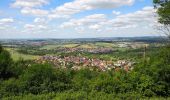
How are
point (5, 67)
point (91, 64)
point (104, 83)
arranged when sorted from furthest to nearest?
1. point (91, 64)
2. point (5, 67)
3. point (104, 83)

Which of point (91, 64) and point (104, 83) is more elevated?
point (104, 83)

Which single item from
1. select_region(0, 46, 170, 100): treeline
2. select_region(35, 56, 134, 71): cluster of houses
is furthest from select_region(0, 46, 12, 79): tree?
select_region(35, 56, 134, 71): cluster of houses

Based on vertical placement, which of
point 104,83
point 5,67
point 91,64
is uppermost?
point 5,67

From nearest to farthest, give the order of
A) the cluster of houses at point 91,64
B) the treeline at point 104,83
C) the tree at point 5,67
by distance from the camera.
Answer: the treeline at point 104,83 < the tree at point 5,67 < the cluster of houses at point 91,64

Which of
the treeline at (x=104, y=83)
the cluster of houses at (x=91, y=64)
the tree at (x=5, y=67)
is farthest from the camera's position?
the cluster of houses at (x=91, y=64)

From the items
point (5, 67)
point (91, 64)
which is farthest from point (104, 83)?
point (91, 64)

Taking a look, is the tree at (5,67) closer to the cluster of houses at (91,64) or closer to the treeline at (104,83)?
the treeline at (104,83)

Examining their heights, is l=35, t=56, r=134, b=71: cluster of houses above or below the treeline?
below

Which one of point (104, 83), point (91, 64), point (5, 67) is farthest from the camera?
point (91, 64)

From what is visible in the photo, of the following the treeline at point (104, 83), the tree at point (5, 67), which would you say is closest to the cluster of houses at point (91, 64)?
the tree at point (5, 67)

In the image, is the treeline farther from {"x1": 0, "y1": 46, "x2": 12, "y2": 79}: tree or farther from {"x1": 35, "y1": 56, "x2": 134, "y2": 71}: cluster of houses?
{"x1": 35, "y1": 56, "x2": 134, "y2": 71}: cluster of houses

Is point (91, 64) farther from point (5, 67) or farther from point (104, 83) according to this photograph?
point (104, 83)
